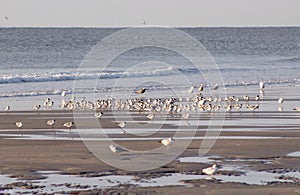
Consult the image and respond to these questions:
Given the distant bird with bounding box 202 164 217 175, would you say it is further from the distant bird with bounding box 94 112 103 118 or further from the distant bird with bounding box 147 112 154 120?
the distant bird with bounding box 94 112 103 118

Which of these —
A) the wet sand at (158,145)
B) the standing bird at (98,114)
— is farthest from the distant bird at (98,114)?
the wet sand at (158,145)

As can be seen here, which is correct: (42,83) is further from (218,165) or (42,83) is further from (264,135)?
(218,165)

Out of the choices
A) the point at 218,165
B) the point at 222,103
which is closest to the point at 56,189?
the point at 218,165

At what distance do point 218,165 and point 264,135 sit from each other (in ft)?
13.2

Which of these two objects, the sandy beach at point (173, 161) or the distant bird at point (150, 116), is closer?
the sandy beach at point (173, 161)

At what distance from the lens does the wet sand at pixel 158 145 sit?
1054 cm

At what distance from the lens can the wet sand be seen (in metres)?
10.5

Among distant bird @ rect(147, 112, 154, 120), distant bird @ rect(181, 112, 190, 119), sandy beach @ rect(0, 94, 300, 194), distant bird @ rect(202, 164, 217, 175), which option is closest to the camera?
sandy beach @ rect(0, 94, 300, 194)

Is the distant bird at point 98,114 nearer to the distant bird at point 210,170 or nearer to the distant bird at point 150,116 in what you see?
the distant bird at point 150,116

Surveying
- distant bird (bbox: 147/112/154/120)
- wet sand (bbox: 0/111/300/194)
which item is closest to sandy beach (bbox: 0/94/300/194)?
wet sand (bbox: 0/111/300/194)

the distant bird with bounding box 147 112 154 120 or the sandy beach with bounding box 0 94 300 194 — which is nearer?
the sandy beach with bounding box 0 94 300 194

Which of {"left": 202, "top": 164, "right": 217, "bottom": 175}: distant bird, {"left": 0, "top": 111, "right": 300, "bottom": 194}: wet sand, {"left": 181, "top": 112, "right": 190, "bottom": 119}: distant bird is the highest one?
{"left": 181, "top": 112, "right": 190, "bottom": 119}: distant bird

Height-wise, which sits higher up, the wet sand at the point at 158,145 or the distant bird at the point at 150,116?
the distant bird at the point at 150,116

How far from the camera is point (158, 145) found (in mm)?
14555
